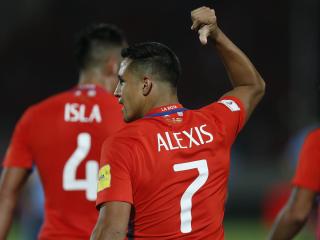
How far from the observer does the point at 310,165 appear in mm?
5074

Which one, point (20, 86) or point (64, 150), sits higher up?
point (64, 150)

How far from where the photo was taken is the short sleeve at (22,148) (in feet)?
17.6

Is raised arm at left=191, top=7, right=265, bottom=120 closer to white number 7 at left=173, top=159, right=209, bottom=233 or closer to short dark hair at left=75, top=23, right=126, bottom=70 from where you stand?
white number 7 at left=173, top=159, right=209, bottom=233

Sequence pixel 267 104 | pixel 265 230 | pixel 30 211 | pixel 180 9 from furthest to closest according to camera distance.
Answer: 1. pixel 180 9
2. pixel 267 104
3. pixel 265 230
4. pixel 30 211

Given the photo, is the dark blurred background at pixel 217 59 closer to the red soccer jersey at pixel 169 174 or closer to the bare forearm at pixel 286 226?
the bare forearm at pixel 286 226

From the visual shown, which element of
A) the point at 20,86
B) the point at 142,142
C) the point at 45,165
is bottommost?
the point at 20,86

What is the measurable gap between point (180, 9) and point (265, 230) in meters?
8.93

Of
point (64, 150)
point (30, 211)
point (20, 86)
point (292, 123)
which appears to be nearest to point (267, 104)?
point (292, 123)

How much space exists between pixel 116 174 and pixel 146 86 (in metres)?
0.58

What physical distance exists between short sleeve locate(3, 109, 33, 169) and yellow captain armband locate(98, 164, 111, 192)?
1494 millimetres

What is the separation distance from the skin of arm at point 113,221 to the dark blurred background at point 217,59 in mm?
12643

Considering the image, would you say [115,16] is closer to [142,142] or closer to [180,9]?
[180,9]

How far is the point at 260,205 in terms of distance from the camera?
656 inches

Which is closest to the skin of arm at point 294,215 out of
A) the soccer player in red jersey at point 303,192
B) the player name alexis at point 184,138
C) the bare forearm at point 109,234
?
the soccer player in red jersey at point 303,192
